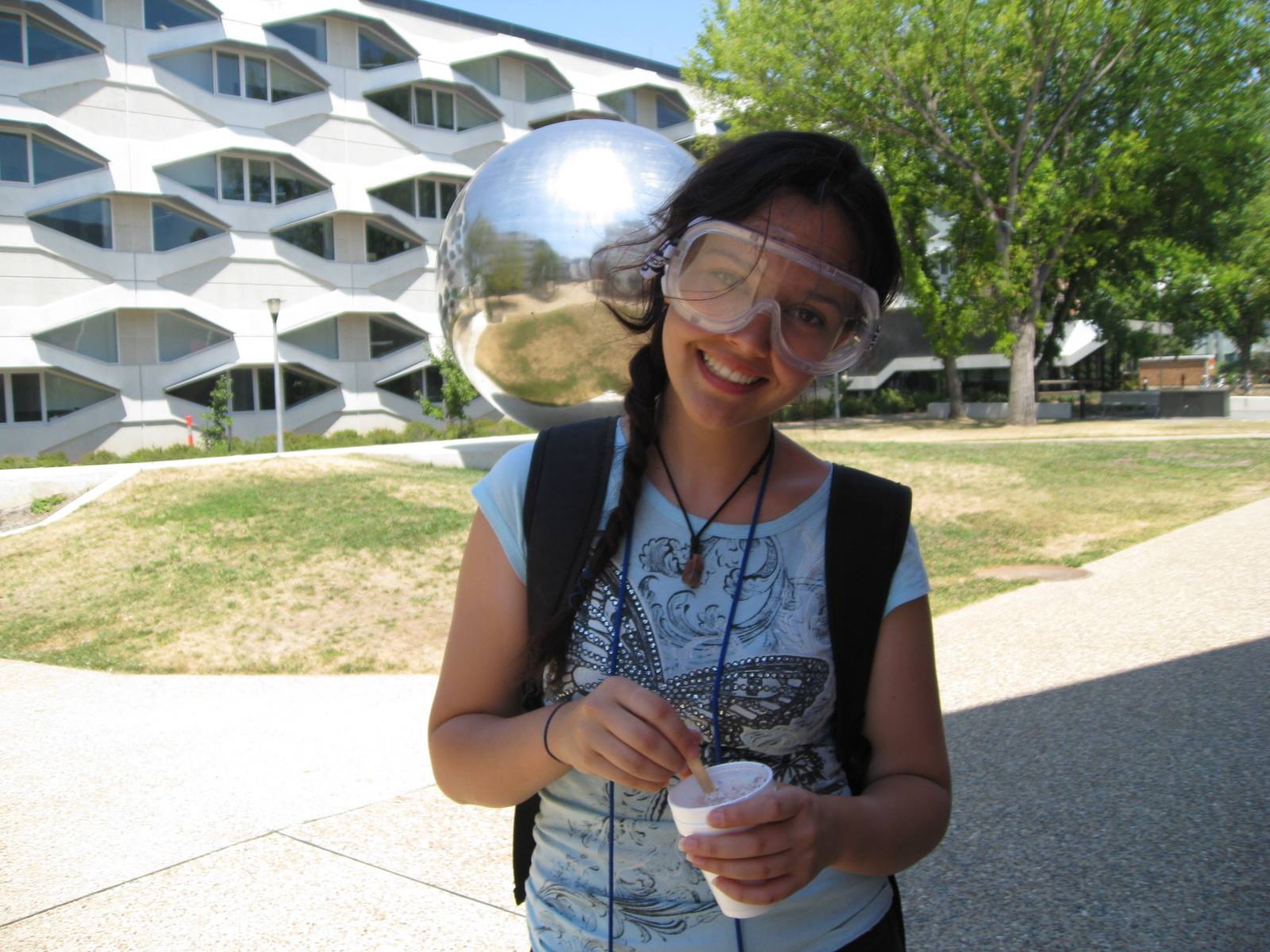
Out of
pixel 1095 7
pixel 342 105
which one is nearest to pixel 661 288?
pixel 1095 7

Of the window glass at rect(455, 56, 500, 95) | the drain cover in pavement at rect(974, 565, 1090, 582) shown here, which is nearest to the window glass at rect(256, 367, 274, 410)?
the window glass at rect(455, 56, 500, 95)

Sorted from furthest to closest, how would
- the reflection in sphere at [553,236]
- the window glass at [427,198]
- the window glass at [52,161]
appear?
1. the window glass at [427,198]
2. the window glass at [52,161]
3. the reflection in sphere at [553,236]

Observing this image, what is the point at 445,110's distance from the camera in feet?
127

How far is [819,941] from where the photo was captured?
1575 mm

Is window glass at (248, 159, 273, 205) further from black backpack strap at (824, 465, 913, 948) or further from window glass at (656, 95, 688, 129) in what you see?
black backpack strap at (824, 465, 913, 948)

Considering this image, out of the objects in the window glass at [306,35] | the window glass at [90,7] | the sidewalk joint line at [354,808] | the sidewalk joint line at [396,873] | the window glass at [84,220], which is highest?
the window glass at [306,35]

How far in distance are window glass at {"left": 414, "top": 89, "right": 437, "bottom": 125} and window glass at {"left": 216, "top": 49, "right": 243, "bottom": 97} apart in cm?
593

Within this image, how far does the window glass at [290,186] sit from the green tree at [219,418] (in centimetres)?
628

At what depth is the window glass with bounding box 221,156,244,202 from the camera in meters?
33.7

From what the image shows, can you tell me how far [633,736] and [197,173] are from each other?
35299 millimetres

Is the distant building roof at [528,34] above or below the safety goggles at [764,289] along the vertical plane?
above

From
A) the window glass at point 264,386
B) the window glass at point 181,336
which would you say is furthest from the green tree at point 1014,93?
the window glass at point 181,336

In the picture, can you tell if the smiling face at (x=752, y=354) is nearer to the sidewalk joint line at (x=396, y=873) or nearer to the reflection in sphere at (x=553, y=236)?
the sidewalk joint line at (x=396, y=873)

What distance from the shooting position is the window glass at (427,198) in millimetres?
38156
